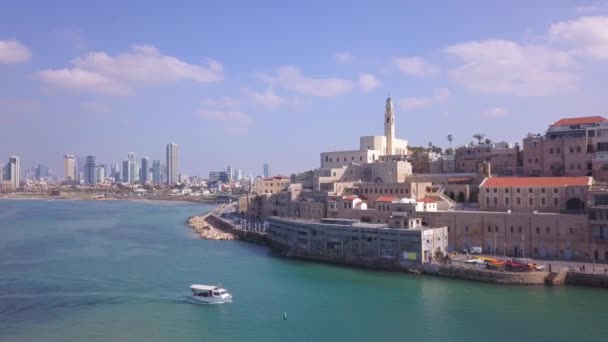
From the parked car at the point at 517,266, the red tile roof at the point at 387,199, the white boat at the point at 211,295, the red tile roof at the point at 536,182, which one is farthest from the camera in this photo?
the red tile roof at the point at 387,199

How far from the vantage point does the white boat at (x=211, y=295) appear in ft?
89.8

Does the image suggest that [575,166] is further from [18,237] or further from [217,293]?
[18,237]

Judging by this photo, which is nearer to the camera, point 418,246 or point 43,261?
point 418,246

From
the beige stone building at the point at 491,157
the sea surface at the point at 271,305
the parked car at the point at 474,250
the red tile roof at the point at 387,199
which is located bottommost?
the sea surface at the point at 271,305

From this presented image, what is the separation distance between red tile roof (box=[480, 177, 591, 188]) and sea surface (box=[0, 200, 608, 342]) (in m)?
10.7

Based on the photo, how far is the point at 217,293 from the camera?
27672mm

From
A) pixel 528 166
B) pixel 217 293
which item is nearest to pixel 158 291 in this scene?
pixel 217 293

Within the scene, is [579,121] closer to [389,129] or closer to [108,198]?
[389,129]

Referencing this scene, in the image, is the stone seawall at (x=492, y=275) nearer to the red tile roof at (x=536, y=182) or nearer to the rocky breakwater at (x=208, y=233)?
the red tile roof at (x=536, y=182)

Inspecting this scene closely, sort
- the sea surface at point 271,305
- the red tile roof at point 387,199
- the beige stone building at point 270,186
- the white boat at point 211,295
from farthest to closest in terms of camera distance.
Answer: the beige stone building at point 270,186, the red tile roof at point 387,199, the white boat at point 211,295, the sea surface at point 271,305

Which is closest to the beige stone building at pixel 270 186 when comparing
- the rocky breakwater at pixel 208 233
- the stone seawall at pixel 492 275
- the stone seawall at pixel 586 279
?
the rocky breakwater at pixel 208 233

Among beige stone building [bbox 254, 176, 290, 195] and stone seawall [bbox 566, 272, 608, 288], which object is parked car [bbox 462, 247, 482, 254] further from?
beige stone building [bbox 254, 176, 290, 195]

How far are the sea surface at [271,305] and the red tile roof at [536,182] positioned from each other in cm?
1074

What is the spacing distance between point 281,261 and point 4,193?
7319 inches
